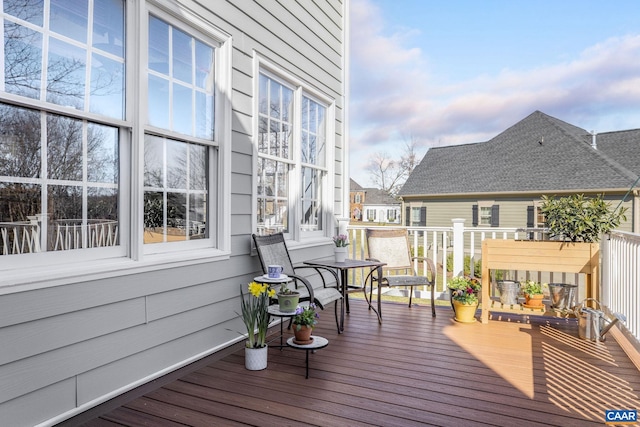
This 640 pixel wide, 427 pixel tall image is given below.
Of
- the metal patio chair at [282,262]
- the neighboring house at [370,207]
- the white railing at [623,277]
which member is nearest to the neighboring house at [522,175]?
the white railing at [623,277]

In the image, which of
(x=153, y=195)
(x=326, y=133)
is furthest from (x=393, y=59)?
(x=153, y=195)

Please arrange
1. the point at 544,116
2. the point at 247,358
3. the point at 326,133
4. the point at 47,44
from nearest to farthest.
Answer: the point at 47,44, the point at 247,358, the point at 326,133, the point at 544,116

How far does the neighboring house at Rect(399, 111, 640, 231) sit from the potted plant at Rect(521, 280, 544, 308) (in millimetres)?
11306

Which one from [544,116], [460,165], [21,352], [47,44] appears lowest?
[21,352]

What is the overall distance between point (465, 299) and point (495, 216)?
41.8 ft

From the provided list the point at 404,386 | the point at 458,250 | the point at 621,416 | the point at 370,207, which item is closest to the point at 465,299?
the point at 458,250

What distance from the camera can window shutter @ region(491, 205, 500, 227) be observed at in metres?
15.8

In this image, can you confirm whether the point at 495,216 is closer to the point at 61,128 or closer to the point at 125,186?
the point at 125,186

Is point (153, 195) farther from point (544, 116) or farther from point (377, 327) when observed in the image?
point (544, 116)

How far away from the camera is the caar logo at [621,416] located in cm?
223

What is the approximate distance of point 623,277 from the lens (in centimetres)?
358

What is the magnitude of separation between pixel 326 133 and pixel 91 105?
3474mm

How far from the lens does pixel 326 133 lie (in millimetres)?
5508

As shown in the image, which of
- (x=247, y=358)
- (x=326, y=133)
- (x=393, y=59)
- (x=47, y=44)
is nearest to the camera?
(x=47, y=44)
